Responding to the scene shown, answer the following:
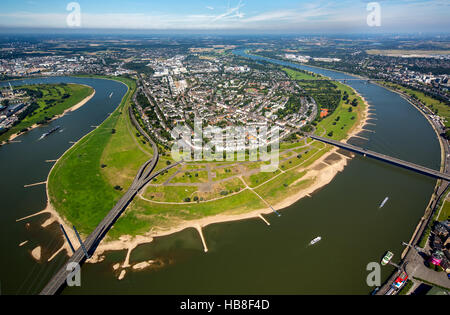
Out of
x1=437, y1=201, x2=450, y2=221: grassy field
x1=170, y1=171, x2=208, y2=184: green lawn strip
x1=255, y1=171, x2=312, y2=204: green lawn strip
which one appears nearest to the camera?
x1=437, y1=201, x2=450, y2=221: grassy field

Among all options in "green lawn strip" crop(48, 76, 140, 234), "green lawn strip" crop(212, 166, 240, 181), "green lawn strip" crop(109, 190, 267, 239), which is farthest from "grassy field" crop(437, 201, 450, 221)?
"green lawn strip" crop(48, 76, 140, 234)

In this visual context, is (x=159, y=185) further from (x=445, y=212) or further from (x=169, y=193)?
(x=445, y=212)

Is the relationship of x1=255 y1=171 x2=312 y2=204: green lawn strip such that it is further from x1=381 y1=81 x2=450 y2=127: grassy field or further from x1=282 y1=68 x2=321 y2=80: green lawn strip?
x1=282 y1=68 x2=321 y2=80: green lawn strip

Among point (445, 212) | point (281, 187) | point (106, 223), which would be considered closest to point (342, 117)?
point (445, 212)

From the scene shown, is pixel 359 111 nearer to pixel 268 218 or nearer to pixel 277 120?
pixel 277 120

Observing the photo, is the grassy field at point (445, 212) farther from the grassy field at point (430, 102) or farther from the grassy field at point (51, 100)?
the grassy field at point (51, 100)
